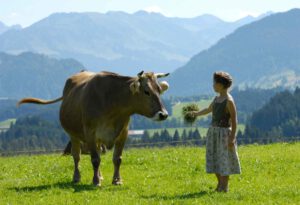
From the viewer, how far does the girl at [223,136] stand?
1446 cm

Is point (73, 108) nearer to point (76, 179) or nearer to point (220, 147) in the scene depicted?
point (76, 179)

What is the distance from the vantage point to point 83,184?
699 inches

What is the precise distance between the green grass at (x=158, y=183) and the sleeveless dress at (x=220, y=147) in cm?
63

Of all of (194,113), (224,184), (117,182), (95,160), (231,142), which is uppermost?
(194,113)

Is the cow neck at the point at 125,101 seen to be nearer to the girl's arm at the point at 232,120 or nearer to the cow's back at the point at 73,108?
the cow's back at the point at 73,108

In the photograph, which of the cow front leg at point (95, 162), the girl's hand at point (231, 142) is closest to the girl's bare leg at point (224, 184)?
the girl's hand at point (231, 142)

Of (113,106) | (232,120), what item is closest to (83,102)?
(113,106)

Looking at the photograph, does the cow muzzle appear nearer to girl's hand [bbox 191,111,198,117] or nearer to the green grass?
girl's hand [bbox 191,111,198,117]

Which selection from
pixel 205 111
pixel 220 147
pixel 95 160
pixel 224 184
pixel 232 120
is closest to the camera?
pixel 232 120

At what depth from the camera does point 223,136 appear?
14.6 metres

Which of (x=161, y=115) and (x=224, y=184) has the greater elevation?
(x=161, y=115)

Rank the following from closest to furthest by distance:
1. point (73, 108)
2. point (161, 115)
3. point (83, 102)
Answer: point (161, 115), point (83, 102), point (73, 108)

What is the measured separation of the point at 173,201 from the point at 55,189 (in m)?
4.33

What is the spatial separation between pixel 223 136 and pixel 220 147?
0.93ft
